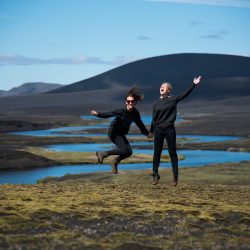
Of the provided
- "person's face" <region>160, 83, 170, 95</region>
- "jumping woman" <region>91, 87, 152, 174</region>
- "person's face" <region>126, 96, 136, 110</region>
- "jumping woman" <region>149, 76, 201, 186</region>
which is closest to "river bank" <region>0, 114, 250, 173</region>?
"jumping woman" <region>91, 87, 152, 174</region>

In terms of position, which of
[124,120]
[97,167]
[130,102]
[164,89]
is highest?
[164,89]

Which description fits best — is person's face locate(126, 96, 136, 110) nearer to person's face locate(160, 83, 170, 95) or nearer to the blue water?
person's face locate(160, 83, 170, 95)

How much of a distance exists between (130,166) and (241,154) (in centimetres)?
1944

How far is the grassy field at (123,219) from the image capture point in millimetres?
10383

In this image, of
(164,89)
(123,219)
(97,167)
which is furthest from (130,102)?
(97,167)

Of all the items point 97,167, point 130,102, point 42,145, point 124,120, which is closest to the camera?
point 130,102

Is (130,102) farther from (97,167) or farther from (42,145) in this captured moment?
(42,145)

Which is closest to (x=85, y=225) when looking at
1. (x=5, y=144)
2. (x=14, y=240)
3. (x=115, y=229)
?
(x=115, y=229)

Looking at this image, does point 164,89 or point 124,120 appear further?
point 124,120

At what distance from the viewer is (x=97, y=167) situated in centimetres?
5678

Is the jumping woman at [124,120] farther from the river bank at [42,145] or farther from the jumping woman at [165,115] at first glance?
the river bank at [42,145]

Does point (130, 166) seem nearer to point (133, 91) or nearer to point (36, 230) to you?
point (133, 91)

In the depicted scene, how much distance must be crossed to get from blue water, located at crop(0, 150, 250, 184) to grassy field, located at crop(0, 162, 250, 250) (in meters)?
29.7

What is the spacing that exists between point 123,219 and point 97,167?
44.6 metres
